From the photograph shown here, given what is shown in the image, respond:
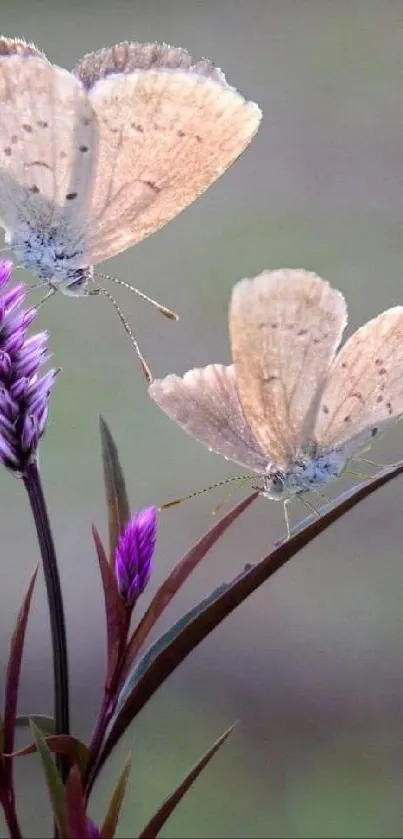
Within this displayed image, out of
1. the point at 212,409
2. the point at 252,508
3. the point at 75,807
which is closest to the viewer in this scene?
the point at 75,807

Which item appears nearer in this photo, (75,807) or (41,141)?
(75,807)

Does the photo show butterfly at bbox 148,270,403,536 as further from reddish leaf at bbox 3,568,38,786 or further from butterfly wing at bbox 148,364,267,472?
reddish leaf at bbox 3,568,38,786

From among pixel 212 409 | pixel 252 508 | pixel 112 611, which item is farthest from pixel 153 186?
pixel 252 508

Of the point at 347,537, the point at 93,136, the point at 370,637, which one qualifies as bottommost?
the point at 370,637

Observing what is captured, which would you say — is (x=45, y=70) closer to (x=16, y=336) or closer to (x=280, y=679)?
(x=16, y=336)

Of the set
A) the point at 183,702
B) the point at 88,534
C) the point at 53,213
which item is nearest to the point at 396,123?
the point at 88,534

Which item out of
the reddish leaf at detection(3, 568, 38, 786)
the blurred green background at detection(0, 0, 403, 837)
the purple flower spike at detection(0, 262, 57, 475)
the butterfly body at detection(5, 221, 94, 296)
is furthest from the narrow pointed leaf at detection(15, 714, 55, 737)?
the blurred green background at detection(0, 0, 403, 837)

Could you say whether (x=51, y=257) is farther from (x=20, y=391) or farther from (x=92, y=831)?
(x=92, y=831)
